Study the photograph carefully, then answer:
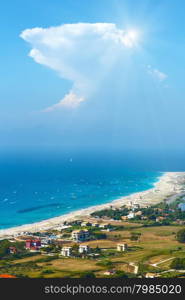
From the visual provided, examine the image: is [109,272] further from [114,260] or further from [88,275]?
[114,260]

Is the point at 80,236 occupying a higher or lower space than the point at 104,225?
lower

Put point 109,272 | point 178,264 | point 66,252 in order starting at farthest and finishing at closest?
point 66,252, point 178,264, point 109,272

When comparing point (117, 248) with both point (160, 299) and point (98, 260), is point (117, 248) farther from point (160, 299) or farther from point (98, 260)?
point (160, 299)

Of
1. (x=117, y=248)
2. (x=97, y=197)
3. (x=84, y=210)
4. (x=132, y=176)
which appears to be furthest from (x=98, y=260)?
(x=132, y=176)

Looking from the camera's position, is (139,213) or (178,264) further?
(139,213)

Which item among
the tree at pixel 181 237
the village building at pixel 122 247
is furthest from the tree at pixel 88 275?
the tree at pixel 181 237

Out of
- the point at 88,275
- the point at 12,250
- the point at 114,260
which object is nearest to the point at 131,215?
the point at 12,250

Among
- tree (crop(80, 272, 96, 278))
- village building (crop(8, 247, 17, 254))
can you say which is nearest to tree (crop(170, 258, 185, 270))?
tree (crop(80, 272, 96, 278))
